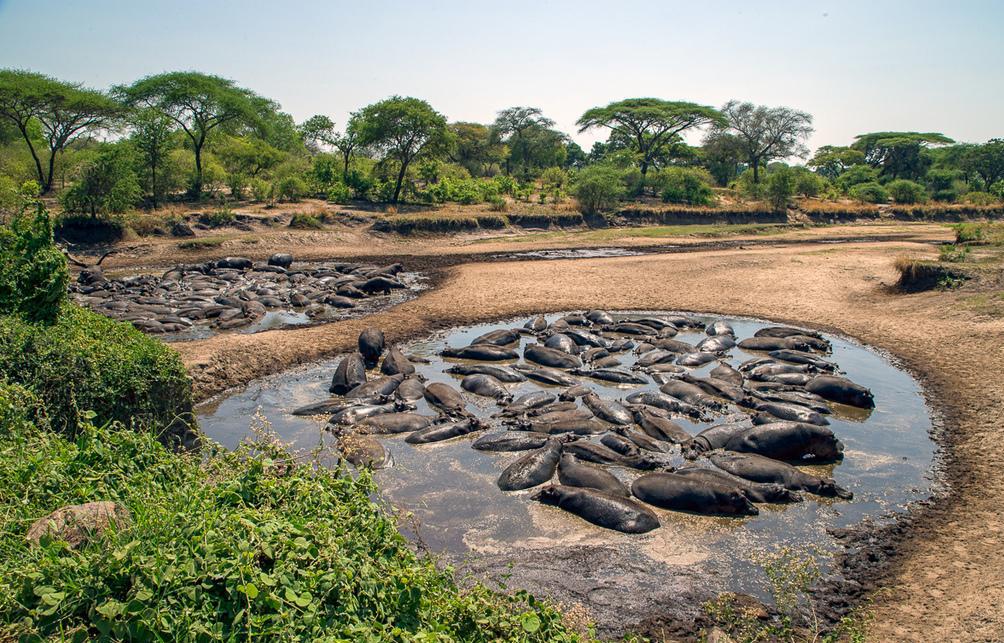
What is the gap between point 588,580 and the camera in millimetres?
7617

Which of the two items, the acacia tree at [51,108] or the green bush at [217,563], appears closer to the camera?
the green bush at [217,563]

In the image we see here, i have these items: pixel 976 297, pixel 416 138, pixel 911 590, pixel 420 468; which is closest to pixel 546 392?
pixel 420 468

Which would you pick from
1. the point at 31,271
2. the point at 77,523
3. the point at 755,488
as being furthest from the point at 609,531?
the point at 31,271

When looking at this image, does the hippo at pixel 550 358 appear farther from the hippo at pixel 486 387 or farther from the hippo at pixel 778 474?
the hippo at pixel 778 474

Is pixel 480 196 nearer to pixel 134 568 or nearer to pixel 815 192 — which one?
pixel 815 192

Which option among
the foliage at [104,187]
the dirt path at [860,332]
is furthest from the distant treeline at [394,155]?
the dirt path at [860,332]

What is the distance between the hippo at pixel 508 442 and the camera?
11.1 metres

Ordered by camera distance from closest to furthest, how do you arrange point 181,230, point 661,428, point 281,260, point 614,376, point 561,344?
point 661,428 < point 614,376 < point 561,344 < point 281,260 < point 181,230

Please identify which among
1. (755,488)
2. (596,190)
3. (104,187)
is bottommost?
(755,488)

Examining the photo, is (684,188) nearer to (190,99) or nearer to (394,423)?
(190,99)

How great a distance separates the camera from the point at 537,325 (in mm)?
19031

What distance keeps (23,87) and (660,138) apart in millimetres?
53316

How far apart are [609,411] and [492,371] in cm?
343

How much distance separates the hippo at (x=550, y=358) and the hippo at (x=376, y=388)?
3554 millimetres
